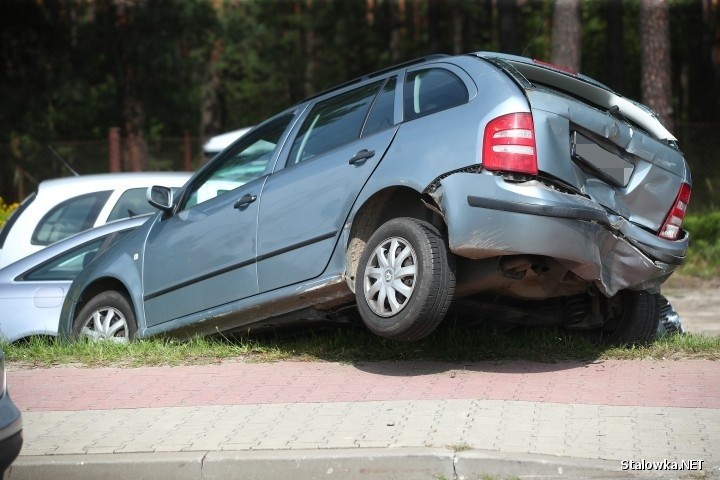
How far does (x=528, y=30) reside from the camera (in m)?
42.4

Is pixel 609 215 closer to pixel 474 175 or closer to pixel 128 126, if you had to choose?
pixel 474 175

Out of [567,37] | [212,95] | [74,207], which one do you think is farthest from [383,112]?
[212,95]

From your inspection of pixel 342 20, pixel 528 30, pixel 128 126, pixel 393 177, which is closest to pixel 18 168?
pixel 128 126

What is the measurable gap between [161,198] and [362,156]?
2150 mm

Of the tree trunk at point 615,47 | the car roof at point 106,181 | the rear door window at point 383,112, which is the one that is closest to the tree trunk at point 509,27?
the tree trunk at point 615,47

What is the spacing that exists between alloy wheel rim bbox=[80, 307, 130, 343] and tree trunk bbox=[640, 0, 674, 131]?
1082 cm

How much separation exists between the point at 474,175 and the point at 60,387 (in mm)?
3081

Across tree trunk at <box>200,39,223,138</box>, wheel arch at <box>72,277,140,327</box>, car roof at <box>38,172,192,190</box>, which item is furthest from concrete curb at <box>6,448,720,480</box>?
tree trunk at <box>200,39,223,138</box>

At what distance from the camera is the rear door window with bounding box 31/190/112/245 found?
10547 millimetres

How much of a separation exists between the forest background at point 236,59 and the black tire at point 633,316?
3777 millimetres

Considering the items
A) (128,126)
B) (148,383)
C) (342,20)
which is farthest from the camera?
(342,20)

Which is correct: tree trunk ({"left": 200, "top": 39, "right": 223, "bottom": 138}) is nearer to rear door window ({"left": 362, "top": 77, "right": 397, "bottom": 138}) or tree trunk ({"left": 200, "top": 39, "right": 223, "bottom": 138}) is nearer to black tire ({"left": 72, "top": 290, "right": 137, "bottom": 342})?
black tire ({"left": 72, "top": 290, "right": 137, "bottom": 342})

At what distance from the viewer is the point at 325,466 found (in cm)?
480

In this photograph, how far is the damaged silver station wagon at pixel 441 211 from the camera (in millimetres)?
5746
